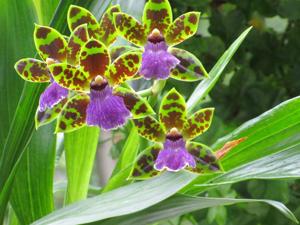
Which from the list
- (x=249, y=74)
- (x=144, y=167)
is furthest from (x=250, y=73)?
(x=144, y=167)

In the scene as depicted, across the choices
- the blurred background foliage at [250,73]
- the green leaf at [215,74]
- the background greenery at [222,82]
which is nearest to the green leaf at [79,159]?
the background greenery at [222,82]

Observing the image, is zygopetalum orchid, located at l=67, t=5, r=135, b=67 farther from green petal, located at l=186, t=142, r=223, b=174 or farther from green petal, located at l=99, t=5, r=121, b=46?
green petal, located at l=186, t=142, r=223, b=174

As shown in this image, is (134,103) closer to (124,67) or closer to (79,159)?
(124,67)

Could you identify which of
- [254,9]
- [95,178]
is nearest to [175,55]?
[254,9]

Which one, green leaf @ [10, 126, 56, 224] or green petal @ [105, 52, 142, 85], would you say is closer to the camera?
green petal @ [105, 52, 142, 85]

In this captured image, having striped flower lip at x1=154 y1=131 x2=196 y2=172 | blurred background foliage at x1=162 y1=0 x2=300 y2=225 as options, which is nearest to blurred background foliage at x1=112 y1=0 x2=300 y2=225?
blurred background foliage at x1=162 y1=0 x2=300 y2=225

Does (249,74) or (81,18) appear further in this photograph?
(249,74)
